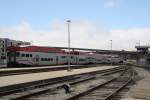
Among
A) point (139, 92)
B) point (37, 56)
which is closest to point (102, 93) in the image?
point (139, 92)

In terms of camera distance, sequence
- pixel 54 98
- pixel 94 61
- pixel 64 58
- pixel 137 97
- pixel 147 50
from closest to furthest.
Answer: pixel 54 98, pixel 137 97, pixel 64 58, pixel 94 61, pixel 147 50

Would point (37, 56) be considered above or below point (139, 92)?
above

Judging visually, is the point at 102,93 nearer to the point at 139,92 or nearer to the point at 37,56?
the point at 139,92

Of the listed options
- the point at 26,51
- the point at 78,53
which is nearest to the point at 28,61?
the point at 26,51

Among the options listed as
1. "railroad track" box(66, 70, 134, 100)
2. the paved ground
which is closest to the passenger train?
the paved ground

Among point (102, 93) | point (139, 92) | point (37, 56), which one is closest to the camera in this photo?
point (102, 93)

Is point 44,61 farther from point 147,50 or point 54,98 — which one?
point 147,50

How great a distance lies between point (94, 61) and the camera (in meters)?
92.4

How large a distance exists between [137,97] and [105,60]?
304 ft

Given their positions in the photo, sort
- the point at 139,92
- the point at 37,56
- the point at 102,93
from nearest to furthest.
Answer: the point at 102,93
the point at 139,92
the point at 37,56

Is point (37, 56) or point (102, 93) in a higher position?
point (37, 56)

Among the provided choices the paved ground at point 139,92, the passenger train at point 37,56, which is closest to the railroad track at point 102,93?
the paved ground at point 139,92

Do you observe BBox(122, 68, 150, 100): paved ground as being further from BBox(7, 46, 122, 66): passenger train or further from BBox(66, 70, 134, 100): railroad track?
BBox(7, 46, 122, 66): passenger train

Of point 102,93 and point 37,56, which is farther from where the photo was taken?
point 37,56
